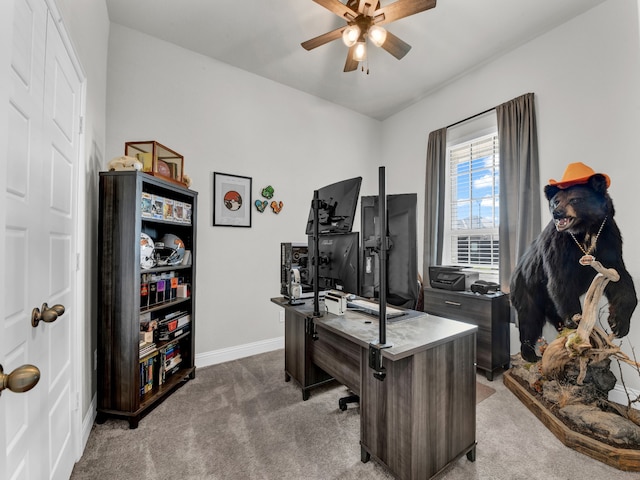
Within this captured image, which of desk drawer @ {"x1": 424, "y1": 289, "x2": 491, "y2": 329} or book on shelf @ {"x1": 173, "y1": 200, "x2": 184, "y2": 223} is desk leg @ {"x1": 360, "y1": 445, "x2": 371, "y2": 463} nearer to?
desk drawer @ {"x1": 424, "y1": 289, "x2": 491, "y2": 329}

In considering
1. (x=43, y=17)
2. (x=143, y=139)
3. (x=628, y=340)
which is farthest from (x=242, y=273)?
(x=628, y=340)

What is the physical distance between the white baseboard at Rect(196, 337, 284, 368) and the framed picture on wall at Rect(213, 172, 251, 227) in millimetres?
1334

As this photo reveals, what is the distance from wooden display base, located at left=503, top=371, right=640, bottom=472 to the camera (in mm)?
1512

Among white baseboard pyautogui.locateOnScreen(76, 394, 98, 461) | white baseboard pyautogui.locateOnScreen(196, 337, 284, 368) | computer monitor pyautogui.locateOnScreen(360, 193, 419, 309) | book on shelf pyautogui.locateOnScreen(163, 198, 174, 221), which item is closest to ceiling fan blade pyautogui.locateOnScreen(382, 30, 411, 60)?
computer monitor pyautogui.locateOnScreen(360, 193, 419, 309)

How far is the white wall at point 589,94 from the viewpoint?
2.04 metres

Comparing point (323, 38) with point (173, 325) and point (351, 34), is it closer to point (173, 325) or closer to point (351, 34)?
point (351, 34)

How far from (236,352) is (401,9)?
3362 millimetres

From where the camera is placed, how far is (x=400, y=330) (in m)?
1.52

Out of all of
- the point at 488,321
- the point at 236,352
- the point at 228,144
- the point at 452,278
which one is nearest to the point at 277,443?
the point at 236,352

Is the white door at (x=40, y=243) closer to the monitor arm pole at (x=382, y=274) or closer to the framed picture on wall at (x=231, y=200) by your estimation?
the monitor arm pole at (x=382, y=274)

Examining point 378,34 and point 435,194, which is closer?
point 378,34

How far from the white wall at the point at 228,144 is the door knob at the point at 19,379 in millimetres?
2260

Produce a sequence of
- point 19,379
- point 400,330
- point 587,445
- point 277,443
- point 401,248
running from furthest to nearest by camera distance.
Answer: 1. point 277,443
2. point 587,445
3. point 400,330
4. point 401,248
5. point 19,379

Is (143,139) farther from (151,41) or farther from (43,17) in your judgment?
(43,17)
